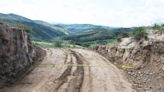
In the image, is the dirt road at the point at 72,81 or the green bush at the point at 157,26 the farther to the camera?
the green bush at the point at 157,26

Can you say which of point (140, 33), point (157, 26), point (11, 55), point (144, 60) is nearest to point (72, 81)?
point (11, 55)

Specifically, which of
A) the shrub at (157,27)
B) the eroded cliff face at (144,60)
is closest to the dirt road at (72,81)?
the eroded cliff face at (144,60)

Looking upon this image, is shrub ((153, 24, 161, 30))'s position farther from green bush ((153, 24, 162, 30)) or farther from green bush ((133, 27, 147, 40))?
green bush ((133, 27, 147, 40))

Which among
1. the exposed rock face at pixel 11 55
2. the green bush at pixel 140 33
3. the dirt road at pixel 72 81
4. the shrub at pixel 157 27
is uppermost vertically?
the shrub at pixel 157 27

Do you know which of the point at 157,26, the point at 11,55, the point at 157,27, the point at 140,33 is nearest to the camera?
the point at 11,55

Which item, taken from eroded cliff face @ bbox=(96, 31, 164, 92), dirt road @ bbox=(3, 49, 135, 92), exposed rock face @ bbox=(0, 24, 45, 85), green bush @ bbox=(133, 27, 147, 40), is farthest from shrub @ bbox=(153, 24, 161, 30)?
exposed rock face @ bbox=(0, 24, 45, 85)

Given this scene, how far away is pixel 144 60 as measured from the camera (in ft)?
81.6

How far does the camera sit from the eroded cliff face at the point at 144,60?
18548mm

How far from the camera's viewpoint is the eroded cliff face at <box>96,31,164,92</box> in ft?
60.9

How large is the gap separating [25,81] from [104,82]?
3998mm

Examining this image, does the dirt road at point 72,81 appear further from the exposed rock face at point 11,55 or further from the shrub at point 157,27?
the shrub at point 157,27

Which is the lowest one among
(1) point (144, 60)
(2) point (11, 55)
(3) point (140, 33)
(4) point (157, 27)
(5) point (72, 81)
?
(5) point (72, 81)

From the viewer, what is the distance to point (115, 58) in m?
31.0

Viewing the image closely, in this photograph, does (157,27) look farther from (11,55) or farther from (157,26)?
(11,55)
